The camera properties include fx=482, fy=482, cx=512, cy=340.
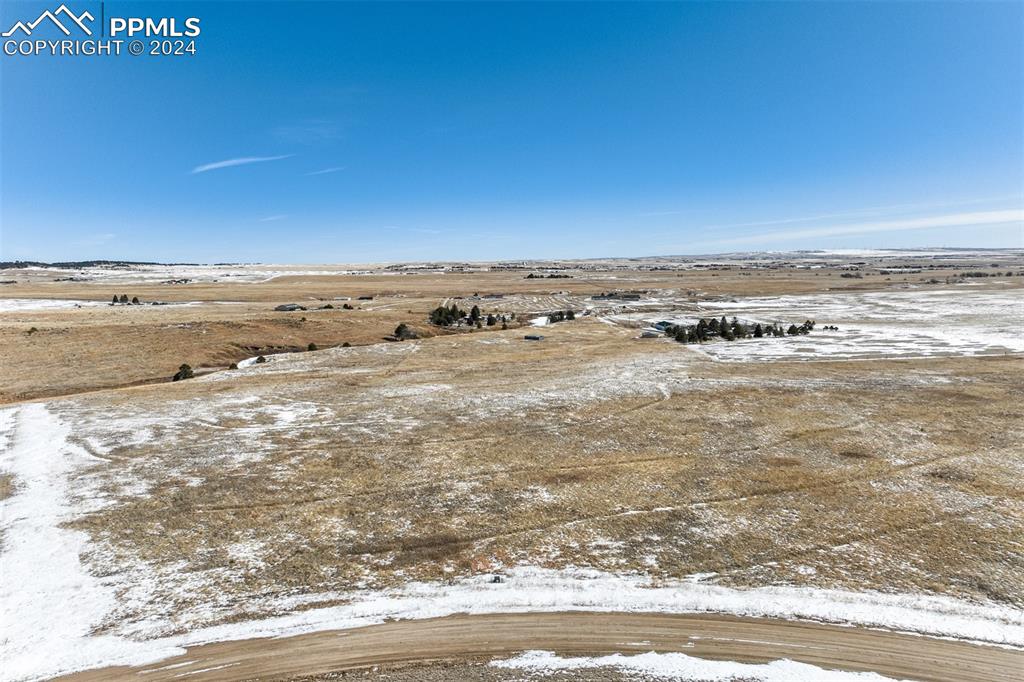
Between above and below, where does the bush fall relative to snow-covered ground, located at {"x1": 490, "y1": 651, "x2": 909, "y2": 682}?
above

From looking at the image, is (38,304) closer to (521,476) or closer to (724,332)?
(521,476)

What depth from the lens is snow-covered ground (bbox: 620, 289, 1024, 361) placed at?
128 ft

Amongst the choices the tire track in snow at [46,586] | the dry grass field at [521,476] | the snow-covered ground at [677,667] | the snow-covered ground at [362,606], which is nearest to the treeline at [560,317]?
the dry grass field at [521,476]

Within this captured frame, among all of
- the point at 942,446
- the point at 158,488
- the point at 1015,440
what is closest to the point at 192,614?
the point at 158,488

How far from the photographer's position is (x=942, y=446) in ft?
61.7

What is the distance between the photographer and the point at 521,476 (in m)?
16.7

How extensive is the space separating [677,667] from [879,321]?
6218 centimetres

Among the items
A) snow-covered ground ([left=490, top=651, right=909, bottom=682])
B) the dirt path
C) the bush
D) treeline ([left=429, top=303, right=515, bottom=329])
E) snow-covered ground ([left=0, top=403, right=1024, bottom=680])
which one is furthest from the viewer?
treeline ([left=429, top=303, right=515, bottom=329])

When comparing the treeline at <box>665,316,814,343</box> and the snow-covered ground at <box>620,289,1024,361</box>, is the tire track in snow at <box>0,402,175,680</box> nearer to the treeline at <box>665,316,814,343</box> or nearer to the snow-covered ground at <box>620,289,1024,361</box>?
the snow-covered ground at <box>620,289,1024,361</box>

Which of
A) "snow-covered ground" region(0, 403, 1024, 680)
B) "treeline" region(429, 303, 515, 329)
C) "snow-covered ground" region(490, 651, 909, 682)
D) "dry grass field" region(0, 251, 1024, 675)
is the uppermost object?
"treeline" region(429, 303, 515, 329)

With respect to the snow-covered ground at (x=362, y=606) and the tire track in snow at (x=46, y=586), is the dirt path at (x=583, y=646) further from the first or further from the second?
the tire track in snow at (x=46, y=586)

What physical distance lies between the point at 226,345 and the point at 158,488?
2936cm

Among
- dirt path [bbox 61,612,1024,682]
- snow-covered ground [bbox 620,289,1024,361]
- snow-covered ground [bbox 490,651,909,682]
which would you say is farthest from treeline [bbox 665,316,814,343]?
snow-covered ground [bbox 490,651,909,682]

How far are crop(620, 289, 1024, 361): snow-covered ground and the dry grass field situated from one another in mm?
4578
